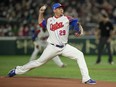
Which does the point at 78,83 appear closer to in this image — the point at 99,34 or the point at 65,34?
the point at 65,34

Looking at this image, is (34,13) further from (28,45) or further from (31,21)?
(28,45)

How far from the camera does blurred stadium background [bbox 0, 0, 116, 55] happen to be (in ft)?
92.9

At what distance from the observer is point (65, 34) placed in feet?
42.6

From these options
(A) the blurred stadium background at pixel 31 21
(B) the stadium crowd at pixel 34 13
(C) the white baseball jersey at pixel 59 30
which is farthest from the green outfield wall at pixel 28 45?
(C) the white baseball jersey at pixel 59 30

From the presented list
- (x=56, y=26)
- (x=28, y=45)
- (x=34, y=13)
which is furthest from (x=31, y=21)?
(x=56, y=26)

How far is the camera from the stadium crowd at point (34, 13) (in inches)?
1121

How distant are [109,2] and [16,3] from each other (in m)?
6.48

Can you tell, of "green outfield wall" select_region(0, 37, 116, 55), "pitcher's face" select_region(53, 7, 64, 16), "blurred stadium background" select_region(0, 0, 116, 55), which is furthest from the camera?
"blurred stadium background" select_region(0, 0, 116, 55)

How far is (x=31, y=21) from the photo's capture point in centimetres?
2891

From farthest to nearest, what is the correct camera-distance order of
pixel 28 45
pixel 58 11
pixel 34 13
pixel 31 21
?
1. pixel 34 13
2. pixel 31 21
3. pixel 28 45
4. pixel 58 11

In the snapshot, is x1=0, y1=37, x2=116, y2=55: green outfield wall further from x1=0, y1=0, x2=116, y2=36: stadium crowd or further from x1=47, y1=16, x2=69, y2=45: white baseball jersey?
x1=47, y1=16, x2=69, y2=45: white baseball jersey

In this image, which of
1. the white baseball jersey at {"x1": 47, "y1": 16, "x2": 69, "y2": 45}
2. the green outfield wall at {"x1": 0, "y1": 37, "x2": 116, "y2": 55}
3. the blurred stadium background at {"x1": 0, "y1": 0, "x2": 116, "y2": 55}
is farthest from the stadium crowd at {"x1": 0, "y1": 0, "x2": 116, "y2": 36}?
the white baseball jersey at {"x1": 47, "y1": 16, "x2": 69, "y2": 45}

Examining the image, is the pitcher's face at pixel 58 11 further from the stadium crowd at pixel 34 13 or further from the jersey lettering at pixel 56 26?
the stadium crowd at pixel 34 13

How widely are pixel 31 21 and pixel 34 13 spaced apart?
1.04m
